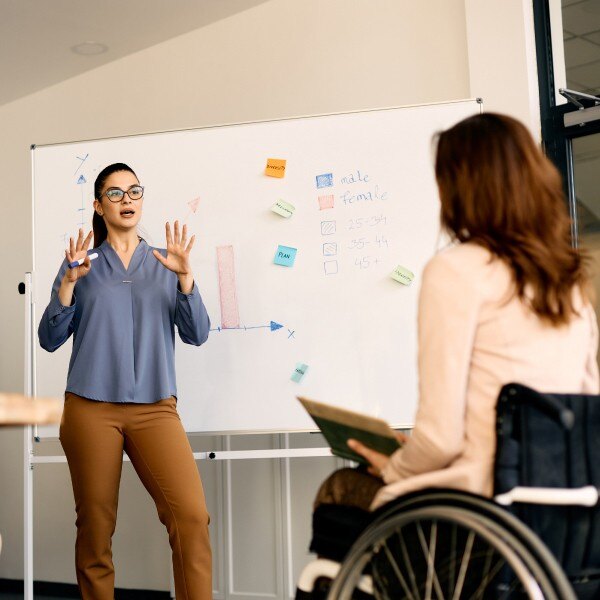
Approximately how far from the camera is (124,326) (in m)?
2.65

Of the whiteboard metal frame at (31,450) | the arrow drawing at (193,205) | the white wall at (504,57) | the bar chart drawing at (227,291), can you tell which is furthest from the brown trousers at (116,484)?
the white wall at (504,57)

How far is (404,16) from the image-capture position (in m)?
3.46

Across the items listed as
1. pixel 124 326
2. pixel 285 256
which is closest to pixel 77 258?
pixel 124 326

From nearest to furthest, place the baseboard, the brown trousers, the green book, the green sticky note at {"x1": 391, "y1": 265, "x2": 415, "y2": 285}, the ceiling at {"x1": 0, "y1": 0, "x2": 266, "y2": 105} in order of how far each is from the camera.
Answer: the green book < the brown trousers < the green sticky note at {"x1": 391, "y1": 265, "x2": 415, "y2": 285} < the ceiling at {"x1": 0, "y1": 0, "x2": 266, "y2": 105} < the baseboard

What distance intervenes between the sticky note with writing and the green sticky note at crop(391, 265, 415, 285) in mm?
435

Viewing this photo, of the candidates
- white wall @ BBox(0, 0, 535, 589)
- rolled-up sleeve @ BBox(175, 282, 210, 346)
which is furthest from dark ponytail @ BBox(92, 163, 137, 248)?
white wall @ BBox(0, 0, 535, 589)

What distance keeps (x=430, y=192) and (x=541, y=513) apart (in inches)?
70.3

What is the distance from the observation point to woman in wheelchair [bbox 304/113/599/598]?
4.65 feet

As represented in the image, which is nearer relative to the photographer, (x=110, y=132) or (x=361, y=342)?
(x=361, y=342)

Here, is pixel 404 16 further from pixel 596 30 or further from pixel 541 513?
pixel 541 513

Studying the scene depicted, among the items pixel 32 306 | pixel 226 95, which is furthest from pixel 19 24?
pixel 32 306

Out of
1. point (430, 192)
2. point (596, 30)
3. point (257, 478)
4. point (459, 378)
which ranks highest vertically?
point (596, 30)

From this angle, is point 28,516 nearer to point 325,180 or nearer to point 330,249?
point 330,249

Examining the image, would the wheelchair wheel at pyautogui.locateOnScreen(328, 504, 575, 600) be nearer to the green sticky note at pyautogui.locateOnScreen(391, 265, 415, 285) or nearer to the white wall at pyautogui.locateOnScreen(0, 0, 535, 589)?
the green sticky note at pyautogui.locateOnScreen(391, 265, 415, 285)
